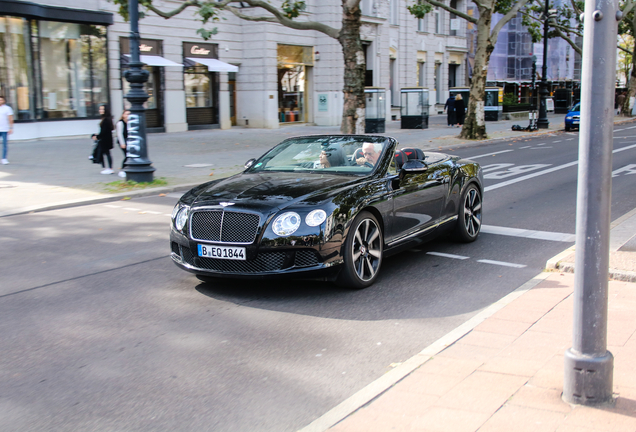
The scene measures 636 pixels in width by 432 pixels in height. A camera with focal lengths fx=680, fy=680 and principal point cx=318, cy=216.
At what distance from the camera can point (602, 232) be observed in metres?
3.46

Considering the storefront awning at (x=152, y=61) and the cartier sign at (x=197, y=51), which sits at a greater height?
the cartier sign at (x=197, y=51)

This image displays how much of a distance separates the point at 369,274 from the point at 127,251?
3258 mm

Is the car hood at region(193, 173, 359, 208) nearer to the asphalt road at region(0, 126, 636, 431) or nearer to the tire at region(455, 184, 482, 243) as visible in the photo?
the asphalt road at region(0, 126, 636, 431)

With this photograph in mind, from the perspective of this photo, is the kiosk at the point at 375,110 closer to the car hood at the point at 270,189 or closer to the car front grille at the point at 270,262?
the car hood at the point at 270,189

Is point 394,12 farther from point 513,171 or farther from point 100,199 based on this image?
point 100,199

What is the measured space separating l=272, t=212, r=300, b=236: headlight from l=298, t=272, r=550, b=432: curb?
1.60 metres

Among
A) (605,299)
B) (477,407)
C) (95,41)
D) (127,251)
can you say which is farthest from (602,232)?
(95,41)

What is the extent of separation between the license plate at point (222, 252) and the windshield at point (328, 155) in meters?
1.55

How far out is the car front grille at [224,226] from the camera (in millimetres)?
5835

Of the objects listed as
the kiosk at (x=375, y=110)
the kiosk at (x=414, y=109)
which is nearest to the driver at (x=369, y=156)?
the kiosk at (x=375, y=110)

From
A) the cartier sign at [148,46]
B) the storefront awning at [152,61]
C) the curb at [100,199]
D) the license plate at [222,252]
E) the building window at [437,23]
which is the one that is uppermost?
the building window at [437,23]

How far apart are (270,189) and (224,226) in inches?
25.2

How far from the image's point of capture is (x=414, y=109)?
113ft

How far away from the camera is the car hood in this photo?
6.02 meters
